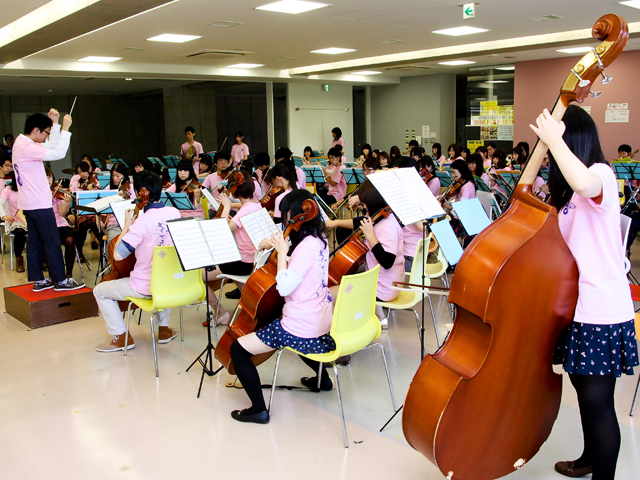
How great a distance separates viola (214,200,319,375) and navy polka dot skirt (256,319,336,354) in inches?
5.8

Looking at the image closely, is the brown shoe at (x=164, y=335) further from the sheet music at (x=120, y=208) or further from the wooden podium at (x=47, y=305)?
the wooden podium at (x=47, y=305)

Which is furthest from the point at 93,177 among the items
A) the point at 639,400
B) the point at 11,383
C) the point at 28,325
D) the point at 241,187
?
the point at 639,400

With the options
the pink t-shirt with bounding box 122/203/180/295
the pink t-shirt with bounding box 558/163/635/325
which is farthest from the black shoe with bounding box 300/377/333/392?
the pink t-shirt with bounding box 558/163/635/325

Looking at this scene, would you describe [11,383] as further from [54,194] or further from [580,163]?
[580,163]

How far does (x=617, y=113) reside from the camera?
9859mm

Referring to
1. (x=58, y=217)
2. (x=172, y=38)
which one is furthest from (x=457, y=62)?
(x=58, y=217)

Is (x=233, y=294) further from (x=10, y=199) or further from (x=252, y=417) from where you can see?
(x=10, y=199)

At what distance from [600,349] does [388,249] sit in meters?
1.56

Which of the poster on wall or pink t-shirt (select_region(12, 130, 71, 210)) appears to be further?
the poster on wall

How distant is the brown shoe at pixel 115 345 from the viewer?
11.7 ft

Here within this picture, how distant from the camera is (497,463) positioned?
175cm

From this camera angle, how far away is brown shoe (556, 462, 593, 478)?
6.87 ft

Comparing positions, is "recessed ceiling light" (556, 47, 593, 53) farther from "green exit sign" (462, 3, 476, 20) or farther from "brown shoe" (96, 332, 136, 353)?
"brown shoe" (96, 332, 136, 353)

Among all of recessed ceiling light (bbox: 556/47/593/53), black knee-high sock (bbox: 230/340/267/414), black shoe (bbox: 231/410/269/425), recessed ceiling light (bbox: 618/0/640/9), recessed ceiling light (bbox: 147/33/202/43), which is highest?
recessed ceiling light (bbox: 556/47/593/53)
